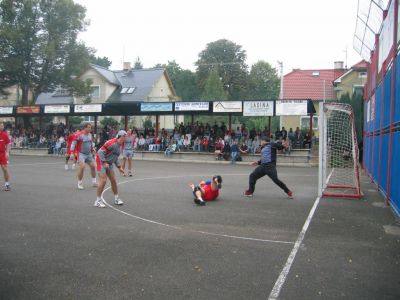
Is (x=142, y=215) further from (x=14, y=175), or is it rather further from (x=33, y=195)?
(x=14, y=175)

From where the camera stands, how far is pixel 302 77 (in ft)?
163

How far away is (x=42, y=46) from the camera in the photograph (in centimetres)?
4184

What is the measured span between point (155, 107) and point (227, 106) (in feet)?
18.1

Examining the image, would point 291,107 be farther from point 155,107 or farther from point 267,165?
point 267,165

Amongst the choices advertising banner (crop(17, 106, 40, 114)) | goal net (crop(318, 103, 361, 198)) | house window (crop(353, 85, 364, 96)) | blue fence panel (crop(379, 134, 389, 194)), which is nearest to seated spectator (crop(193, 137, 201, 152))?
goal net (crop(318, 103, 361, 198))

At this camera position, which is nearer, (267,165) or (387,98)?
(267,165)

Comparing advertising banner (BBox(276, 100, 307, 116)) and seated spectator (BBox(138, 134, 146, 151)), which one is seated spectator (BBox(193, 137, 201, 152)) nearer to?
seated spectator (BBox(138, 134, 146, 151))

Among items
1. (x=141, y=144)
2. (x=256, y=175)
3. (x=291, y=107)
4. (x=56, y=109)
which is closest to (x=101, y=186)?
(x=256, y=175)

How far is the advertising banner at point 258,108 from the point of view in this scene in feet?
87.8

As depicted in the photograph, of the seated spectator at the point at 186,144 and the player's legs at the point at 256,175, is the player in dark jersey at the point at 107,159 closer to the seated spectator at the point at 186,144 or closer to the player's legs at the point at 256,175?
the player's legs at the point at 256,175

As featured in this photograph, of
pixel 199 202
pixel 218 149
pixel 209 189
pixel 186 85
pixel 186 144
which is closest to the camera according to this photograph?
pixel 199 202

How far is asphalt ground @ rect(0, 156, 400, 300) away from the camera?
191 inches

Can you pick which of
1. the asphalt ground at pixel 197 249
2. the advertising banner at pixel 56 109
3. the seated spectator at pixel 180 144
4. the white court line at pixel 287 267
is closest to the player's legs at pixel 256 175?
the asphalt ground at pixel 197 249

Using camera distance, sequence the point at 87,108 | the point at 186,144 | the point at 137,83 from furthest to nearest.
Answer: the point at 137,83, the point at 87,108, the point at 186,144
